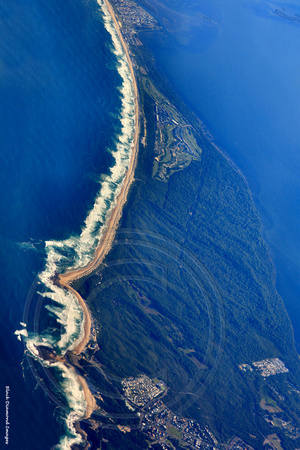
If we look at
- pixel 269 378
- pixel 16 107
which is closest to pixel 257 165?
pixel 269 378

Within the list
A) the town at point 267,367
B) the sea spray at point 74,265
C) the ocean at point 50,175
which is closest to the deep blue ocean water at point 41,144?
the ocean at point 50,175

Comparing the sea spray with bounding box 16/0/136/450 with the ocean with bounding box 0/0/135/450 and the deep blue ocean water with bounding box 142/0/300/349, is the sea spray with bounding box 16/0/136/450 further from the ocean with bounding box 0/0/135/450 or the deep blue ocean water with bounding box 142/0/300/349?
the deep blue ocean water with bounding box 142/0/300/349

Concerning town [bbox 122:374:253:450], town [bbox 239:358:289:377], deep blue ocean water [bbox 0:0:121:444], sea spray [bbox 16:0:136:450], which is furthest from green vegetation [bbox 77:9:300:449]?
deep blue ocean water [bbox 0:0:121:444]

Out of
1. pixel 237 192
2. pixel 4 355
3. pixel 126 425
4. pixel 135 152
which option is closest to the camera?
pixel 4 355

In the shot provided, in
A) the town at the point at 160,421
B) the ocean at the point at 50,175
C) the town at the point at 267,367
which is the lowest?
the town at the point at 160,421

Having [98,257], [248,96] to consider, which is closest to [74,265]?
[98,257]

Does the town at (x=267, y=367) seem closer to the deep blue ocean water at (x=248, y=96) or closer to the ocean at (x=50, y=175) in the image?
the deep blue ocean water at (x=248, y=96)

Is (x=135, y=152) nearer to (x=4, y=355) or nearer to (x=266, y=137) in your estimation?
(x=266, y=137)
